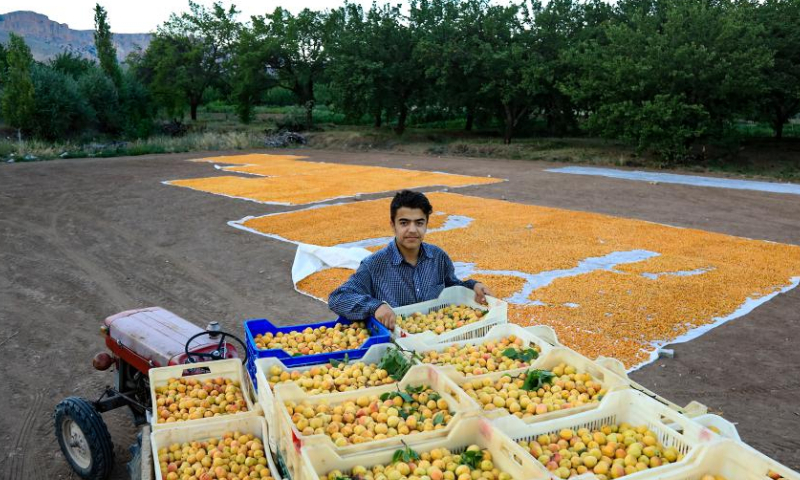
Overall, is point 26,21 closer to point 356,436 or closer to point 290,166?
point 290,166

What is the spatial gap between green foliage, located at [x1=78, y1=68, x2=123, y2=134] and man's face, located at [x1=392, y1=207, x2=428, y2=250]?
34.1 m

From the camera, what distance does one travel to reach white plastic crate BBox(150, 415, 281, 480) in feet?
8.30

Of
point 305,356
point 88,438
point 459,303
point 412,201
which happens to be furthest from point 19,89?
point 305,356

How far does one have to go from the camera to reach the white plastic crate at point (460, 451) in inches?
79.2

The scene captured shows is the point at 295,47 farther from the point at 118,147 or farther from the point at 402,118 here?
the point at 118,147

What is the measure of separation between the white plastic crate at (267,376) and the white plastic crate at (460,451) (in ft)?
1.27

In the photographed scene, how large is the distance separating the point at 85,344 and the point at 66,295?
5.84 ft

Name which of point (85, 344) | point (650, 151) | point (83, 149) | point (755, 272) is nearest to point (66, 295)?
point (85, 344)

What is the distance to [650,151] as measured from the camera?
22.9 metres

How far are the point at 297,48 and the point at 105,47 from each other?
1168 cm

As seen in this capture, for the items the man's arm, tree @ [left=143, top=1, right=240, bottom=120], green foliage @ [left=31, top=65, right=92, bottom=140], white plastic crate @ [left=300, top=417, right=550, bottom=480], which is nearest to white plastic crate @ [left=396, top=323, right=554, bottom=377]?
the man's arm

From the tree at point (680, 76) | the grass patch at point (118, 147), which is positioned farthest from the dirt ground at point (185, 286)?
the grass patch at point (118, 147)

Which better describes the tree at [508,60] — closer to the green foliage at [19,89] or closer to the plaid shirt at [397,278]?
the green foliage at [19,89]

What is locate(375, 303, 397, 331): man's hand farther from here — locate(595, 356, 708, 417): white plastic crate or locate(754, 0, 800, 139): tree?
locate(754, 0, 800, 139): tree
